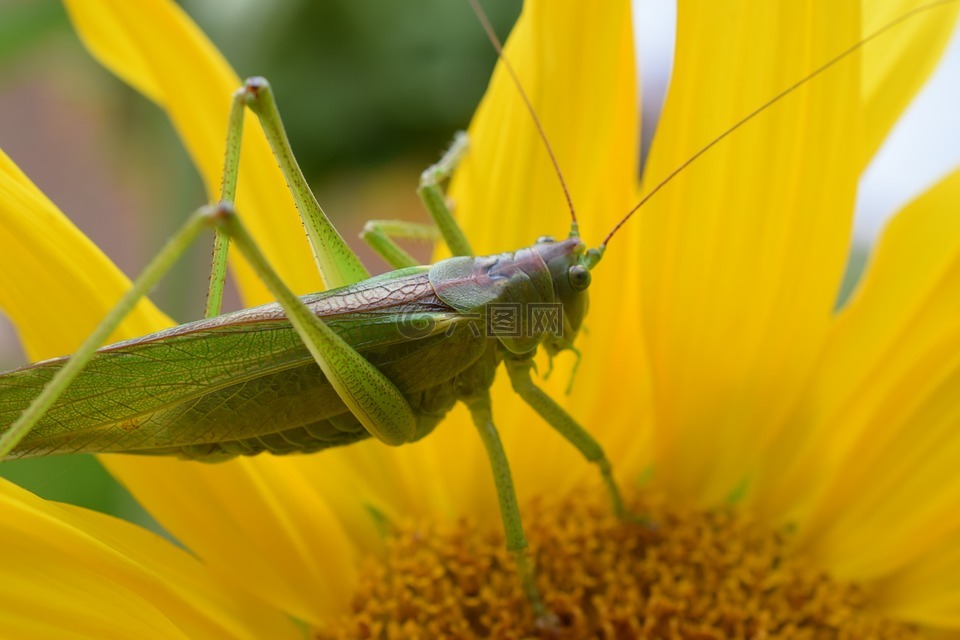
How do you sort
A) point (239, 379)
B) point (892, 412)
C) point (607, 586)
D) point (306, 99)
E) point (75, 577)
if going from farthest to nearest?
point (306, 99) < point (892, 412) < point (607, 586) < point (239, 379) < point (75, 577)

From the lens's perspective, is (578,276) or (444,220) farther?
(444,220)

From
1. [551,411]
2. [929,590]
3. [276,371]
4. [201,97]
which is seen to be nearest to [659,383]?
[551,411]

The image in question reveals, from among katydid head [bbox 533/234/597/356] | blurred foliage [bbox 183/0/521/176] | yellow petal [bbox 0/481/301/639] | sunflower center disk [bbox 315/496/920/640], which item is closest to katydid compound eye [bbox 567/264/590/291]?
katydid head [bbox 533/234/597/356]

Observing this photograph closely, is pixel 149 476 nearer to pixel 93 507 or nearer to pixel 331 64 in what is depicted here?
pixel 93 507

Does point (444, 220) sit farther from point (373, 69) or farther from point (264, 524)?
point (373, 69)

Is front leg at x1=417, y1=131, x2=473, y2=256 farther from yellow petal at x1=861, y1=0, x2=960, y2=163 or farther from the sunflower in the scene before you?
yellow petal at x1=861, y1=0, x2=960, y2=163

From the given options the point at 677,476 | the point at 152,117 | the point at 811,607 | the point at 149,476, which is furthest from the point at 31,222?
the point at 811,607
